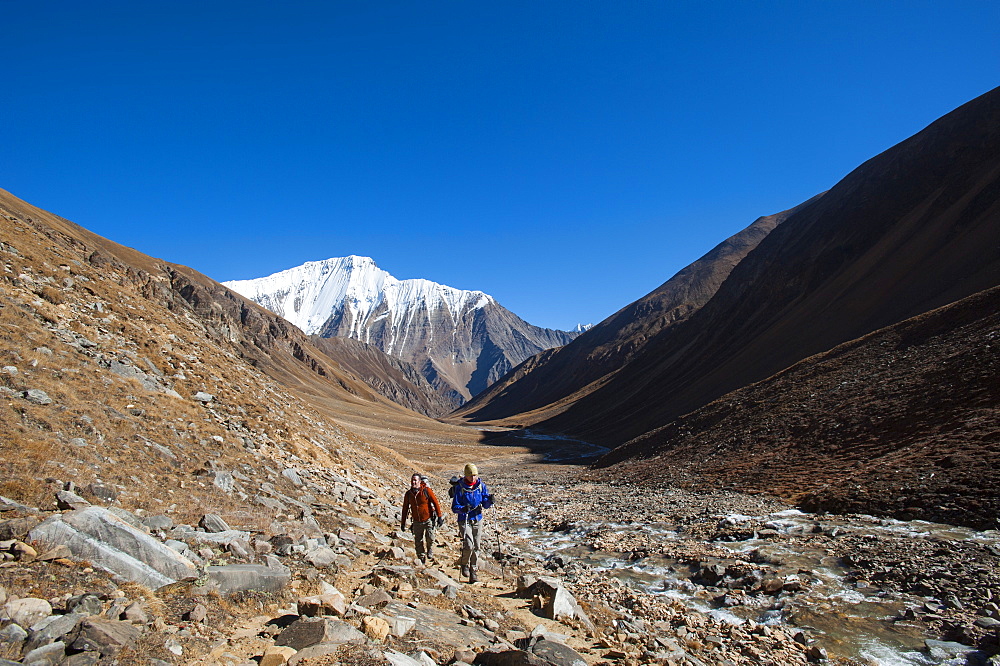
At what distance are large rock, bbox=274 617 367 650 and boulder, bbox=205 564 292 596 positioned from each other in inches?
46.7

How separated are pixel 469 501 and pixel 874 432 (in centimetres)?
1835

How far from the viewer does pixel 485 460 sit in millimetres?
53938

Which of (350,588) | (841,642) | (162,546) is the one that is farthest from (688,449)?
(162,546)

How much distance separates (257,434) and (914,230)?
6853 cm

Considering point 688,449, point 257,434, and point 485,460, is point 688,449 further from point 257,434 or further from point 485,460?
point 485,460

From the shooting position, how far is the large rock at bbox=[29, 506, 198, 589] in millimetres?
5703

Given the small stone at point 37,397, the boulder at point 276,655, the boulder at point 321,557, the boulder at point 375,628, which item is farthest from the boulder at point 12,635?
the small stone at point 37,397

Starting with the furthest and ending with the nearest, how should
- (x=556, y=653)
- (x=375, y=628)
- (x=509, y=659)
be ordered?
(x=556, y=653) < (x=375, y=628) < (x=509, y=659)

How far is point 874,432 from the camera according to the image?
19734mm

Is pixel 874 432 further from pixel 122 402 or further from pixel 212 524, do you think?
pixel 122 402

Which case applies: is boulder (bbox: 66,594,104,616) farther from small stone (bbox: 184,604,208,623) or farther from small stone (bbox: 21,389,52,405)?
small stone (bbox: 21,389,52,405)

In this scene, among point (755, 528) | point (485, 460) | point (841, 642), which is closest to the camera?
point (841, 642)

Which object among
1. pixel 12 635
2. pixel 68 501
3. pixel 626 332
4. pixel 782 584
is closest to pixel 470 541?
pixel 782 584

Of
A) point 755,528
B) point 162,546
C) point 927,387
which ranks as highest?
point 927,387
